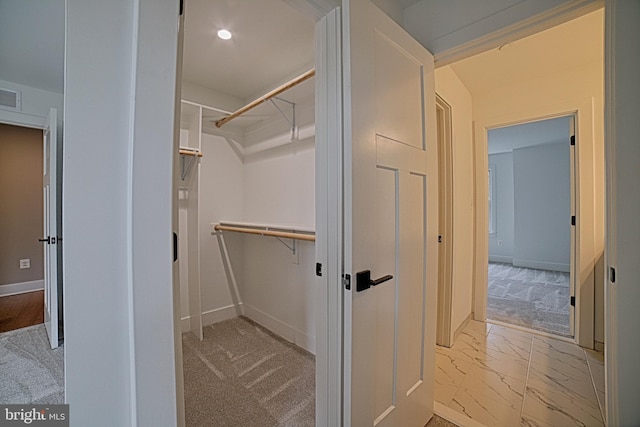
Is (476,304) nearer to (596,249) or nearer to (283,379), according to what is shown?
(596,249)

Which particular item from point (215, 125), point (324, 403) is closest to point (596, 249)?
point (324, 403)

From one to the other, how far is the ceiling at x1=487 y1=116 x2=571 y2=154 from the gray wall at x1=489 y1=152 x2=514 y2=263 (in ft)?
2.27

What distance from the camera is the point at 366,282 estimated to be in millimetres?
1062

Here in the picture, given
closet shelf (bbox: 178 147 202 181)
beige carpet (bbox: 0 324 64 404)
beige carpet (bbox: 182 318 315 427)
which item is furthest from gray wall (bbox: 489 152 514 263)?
beige carpet (bbox: 0 324 64 404)

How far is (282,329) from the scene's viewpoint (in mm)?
2463

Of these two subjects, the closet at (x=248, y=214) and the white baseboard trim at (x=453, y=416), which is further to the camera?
the closet at (x=248, y=214)

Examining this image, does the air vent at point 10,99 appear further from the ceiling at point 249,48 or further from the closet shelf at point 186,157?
the closet shelf at point 186,157

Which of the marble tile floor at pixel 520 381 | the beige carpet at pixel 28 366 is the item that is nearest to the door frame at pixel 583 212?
the marble tile floor at pixel 520 381

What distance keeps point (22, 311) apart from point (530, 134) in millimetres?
6557

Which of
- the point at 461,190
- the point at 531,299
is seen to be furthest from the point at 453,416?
the point at 531,299

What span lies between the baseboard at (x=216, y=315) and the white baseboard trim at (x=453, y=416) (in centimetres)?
207

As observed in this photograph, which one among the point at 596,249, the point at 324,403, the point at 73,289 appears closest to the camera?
the point at 73,289

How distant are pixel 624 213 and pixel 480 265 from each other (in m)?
2.10

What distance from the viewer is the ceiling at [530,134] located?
12.9 ft
